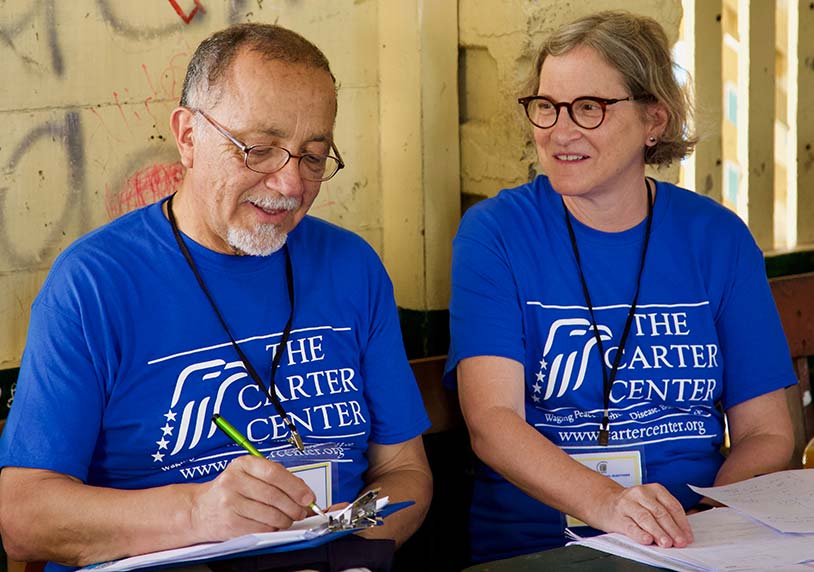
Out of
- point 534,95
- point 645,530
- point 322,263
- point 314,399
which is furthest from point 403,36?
point 645,530

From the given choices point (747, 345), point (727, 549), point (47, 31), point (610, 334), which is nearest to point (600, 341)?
point (610, 334)

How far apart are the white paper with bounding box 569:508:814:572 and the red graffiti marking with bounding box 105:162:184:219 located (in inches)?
51.1

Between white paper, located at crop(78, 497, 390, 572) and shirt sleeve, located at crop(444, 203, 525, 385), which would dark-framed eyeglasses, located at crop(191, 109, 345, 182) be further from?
white paper, located at crop(78, 497, 390, 572)

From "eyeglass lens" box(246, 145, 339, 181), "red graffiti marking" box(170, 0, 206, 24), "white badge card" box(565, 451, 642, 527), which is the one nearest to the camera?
"eyeglass lens" box(246, 145, 339, 181)

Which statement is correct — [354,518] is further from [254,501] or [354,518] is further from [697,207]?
[697,207]

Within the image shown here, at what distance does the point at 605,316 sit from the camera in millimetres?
2699

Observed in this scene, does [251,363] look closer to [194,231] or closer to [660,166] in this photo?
[194,231]

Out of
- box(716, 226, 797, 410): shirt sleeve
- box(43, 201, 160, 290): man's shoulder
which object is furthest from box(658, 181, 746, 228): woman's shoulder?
box(43, 201, 160, 290): man's shoulder

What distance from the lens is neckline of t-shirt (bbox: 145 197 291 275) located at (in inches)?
89.5

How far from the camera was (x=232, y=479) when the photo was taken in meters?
1.84

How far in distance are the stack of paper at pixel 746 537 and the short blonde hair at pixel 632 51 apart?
3.18 ft

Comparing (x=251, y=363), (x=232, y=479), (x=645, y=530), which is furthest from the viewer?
(x=251, y=363)

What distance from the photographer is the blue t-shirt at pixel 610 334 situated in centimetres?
267

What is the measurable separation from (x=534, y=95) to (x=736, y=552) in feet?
4.23
